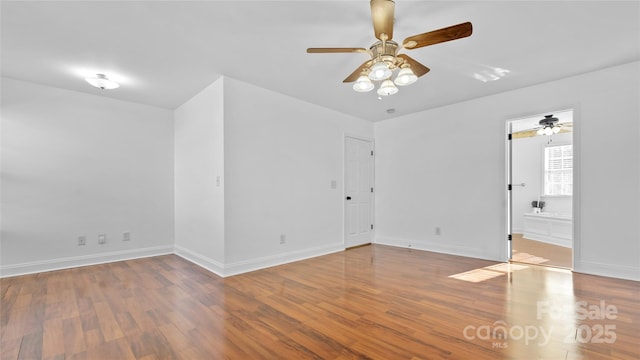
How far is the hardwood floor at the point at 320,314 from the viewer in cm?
202

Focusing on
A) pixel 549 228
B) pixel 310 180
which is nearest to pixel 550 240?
pixel 549 228

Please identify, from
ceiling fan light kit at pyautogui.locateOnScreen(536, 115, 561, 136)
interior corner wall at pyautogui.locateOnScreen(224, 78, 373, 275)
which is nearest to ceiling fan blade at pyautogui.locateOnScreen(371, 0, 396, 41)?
interior corner wall at pyautogui.locateOnScreen(224, 78, 373, 275)

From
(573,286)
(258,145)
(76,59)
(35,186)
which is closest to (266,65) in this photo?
(258,145)

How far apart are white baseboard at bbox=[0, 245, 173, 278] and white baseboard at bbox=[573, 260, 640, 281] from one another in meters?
6.34

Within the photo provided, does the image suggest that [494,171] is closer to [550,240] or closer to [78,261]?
[550,240]

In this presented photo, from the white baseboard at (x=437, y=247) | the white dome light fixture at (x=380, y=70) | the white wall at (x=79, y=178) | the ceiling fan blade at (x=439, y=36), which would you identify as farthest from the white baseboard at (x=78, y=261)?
the ceiling fan blade at (x=439, y=36)

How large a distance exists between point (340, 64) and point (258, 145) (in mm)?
1664

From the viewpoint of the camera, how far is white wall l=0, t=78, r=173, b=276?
394cm

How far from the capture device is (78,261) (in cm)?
433

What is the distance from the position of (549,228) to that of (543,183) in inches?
61.9

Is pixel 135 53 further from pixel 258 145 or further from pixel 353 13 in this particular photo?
pixel 353 13

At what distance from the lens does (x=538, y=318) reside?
246 cm

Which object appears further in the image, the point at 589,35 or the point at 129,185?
the point at 129,185

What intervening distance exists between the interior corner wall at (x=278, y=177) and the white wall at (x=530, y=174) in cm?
534
